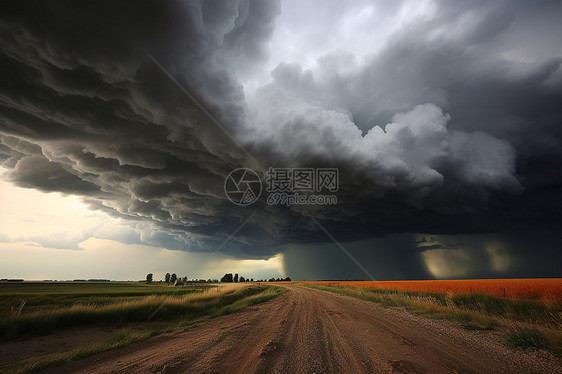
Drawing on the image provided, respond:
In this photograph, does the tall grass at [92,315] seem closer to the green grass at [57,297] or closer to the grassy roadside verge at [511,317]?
the green grass at [57,297]

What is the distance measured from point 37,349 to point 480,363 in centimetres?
1499

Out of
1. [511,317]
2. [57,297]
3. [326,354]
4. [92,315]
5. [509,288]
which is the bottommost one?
[57,297]

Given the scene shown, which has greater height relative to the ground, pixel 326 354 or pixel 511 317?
pixel 326 354

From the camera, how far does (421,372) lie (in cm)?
457

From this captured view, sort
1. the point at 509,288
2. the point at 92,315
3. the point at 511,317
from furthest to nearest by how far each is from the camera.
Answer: the point at 509,288, the point at 92,315, the point at 511,317

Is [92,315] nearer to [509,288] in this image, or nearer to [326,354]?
[326,354]

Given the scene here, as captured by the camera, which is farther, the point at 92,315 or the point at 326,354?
the point at 92,315

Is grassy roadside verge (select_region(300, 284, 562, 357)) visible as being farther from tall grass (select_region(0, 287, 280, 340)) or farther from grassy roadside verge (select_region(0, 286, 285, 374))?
tall grass (select_region(0, 287, 280, 340))

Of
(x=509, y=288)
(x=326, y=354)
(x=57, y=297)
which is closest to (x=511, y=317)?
(x=326, y=354)

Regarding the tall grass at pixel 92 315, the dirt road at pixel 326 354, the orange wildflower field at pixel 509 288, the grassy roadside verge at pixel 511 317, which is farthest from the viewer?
the orange wildflower field at pixel 509 288

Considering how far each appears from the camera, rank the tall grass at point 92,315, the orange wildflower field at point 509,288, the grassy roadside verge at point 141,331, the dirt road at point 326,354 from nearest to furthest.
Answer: the dirt road at point 326,354, the grassy roadside verge at point 141,331, the tall grass at point 92,315, the orange wildflower field at point 509,288

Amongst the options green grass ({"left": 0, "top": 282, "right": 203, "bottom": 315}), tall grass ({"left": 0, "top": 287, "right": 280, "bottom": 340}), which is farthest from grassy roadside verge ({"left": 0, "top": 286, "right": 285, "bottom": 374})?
green grass ({"left": 0, "top": 282, "right": 203, "bottom": 315})

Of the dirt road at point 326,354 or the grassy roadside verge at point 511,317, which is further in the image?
the grassy roadside verge at point 511,317

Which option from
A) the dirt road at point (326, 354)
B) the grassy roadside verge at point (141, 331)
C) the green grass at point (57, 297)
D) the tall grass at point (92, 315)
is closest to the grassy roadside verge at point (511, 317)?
the dirt road at point (326, 354)
